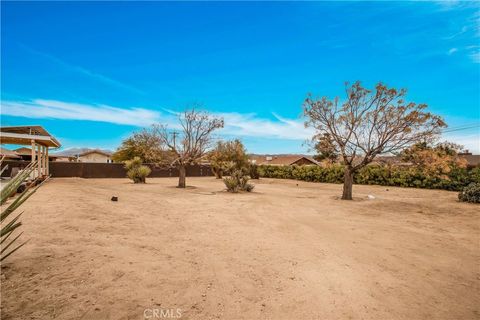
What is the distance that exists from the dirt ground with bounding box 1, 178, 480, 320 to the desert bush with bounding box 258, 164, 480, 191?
9.66 meters

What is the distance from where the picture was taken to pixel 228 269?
4.80 metres

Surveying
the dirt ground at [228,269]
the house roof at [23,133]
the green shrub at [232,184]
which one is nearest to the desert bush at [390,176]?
the green shrub at [232,184]

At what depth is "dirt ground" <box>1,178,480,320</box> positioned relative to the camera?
3.49m

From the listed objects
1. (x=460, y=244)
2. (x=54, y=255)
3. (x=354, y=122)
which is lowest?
(x=460, y=244)

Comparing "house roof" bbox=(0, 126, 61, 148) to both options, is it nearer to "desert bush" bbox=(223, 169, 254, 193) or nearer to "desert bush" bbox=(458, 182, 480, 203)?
"desert bush" bbox=(223, 169, 254, 193)

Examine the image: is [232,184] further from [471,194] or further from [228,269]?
[228,269]

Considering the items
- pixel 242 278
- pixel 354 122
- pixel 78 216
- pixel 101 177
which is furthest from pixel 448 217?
pixel 101 177

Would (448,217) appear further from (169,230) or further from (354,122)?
(169,230)

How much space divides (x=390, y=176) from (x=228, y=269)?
2438 cm

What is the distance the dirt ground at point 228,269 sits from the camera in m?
3.49

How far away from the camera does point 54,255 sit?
4543 millimetres

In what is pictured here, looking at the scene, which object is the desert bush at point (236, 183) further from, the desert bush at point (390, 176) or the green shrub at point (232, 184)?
the desert bush at point (390, 176)

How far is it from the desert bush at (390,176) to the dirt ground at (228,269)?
9658 mm

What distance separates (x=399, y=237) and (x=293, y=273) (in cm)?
438
